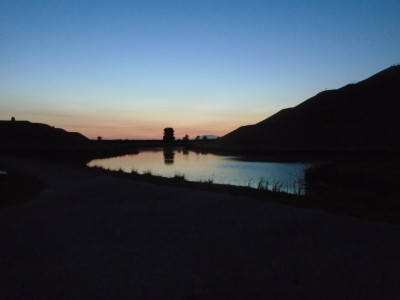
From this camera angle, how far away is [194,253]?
8.02 metres

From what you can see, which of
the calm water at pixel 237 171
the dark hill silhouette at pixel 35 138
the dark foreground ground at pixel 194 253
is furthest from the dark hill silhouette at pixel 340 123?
the dark foreground ground at pixel 194 253

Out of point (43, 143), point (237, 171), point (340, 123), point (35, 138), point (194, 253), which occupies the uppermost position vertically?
point (340, 123)

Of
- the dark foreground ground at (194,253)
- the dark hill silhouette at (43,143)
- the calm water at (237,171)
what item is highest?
the dark hill silhouette at (43,143)

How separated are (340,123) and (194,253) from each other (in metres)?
104

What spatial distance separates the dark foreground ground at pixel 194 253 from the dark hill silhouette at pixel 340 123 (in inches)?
3245

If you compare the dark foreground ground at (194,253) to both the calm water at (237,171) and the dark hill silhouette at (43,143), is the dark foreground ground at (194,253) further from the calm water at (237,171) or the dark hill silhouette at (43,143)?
the dark hill silhouette at (43,143)

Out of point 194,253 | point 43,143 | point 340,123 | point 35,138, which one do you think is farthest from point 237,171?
point 340,123

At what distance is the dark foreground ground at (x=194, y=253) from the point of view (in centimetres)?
611

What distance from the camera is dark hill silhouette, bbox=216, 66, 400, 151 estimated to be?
88356 mm

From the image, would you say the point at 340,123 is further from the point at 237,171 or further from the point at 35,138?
the point at 35,138

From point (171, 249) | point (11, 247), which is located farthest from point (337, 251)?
point (11, 247)

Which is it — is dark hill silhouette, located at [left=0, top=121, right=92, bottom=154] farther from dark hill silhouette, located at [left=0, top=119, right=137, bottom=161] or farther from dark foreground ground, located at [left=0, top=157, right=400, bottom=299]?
dark foreground ground, located at [left=0, top=157, right=400, bottom=299]

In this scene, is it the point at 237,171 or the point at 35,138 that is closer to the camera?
the point at 237,171

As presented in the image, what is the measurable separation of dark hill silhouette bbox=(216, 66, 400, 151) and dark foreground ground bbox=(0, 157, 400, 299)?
270 feet
